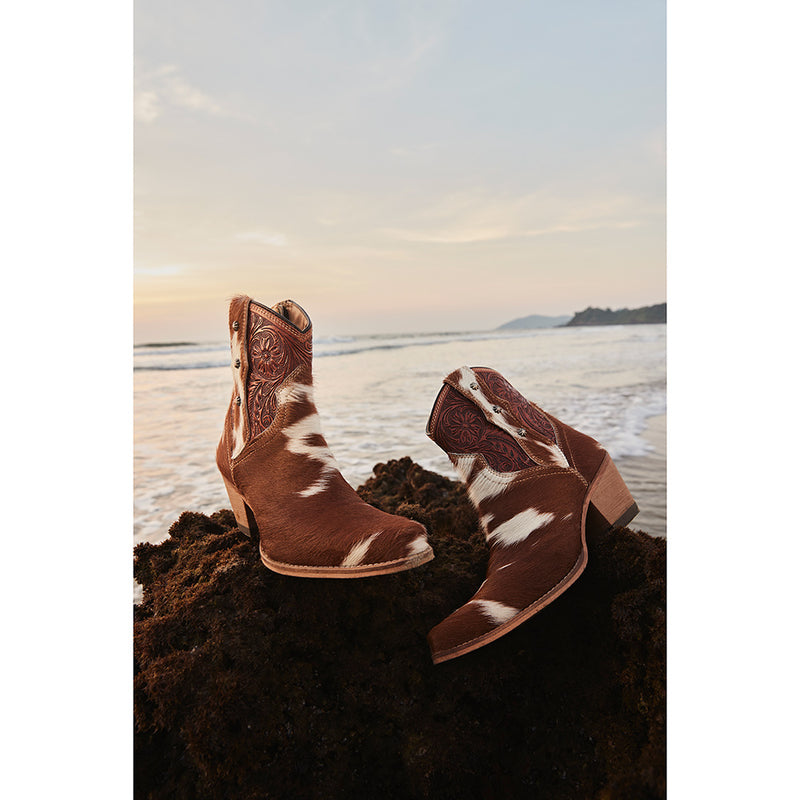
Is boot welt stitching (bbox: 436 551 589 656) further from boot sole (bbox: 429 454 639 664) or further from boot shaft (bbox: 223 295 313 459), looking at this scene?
boot shaft (bbox: 223 295 313 459)

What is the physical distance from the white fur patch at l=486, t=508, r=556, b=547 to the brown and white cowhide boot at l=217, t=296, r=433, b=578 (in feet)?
0.70

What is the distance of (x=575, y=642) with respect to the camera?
1.08 m

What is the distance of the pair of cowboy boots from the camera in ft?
3.67

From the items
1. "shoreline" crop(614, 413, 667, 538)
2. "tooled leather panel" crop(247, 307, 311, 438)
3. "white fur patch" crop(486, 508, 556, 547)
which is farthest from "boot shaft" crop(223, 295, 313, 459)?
"shoreline" crop(614, 413, 667, 538)

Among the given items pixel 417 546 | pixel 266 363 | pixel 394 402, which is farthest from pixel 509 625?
pixel 394 402

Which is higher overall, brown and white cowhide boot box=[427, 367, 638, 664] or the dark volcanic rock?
brown and white cowhide boot box=[427, 367, 638, 664]

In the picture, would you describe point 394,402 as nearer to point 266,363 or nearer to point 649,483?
point 649,483

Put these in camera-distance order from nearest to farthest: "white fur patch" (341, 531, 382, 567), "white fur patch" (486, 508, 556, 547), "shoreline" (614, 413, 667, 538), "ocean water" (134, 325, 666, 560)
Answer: "white fur patch" (341, 531, 382, 567), "white fur patch" (486, 508, 556, 547), "shoreline" (614, 413, 667, 538), "ocean water" (134, 325, 666, 560)

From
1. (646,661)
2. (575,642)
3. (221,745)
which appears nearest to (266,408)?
(221,745)

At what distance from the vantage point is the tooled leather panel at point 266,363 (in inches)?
52.4

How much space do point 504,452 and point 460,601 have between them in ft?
1.08

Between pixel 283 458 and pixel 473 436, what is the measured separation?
43 centimetres

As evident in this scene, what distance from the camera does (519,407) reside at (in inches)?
53.3

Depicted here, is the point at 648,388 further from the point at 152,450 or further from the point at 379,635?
the point at 379,635
